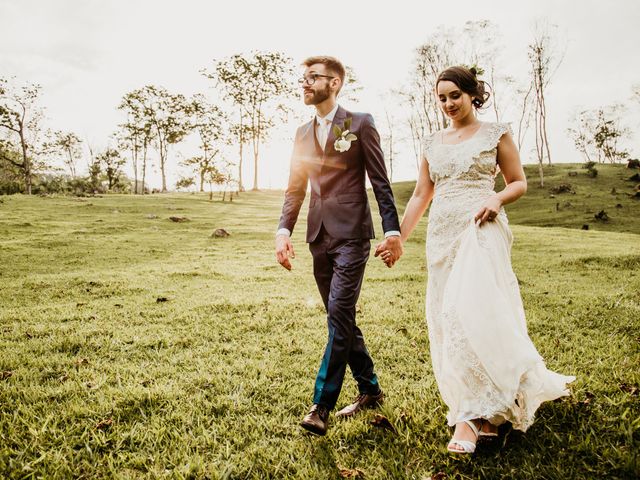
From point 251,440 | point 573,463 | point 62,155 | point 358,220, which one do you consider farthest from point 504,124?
point 62,155

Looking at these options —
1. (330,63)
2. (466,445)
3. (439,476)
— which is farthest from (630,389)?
(330,63)

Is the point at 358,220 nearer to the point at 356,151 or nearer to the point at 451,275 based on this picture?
the point at 356,151

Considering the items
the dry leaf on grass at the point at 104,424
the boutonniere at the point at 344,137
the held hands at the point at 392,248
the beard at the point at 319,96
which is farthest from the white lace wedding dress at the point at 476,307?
the dry leaf on grass at the point at 104,424

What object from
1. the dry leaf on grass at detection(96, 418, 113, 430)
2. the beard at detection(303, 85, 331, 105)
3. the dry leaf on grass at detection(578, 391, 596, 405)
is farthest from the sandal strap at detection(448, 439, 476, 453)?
the beard at detection(303, 85, 331, 105)

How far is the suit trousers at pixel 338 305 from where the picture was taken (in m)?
3.42

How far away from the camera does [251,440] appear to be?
138 inches

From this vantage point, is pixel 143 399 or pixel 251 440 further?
pixel 143 399

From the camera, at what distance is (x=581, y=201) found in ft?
121

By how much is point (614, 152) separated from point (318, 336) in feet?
319

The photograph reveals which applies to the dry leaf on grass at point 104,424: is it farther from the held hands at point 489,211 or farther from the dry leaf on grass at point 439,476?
the held hands at point 489,211

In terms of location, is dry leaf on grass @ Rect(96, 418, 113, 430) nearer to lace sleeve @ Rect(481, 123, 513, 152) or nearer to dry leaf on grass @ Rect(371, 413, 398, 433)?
dry leaf on grass @ Rect(371, 413, 398, 433)

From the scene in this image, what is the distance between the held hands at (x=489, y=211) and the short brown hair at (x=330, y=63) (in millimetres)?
1775

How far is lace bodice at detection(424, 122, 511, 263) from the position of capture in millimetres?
3578

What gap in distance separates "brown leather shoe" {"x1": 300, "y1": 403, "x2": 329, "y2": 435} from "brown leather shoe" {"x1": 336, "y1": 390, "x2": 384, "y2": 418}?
1.69ft
